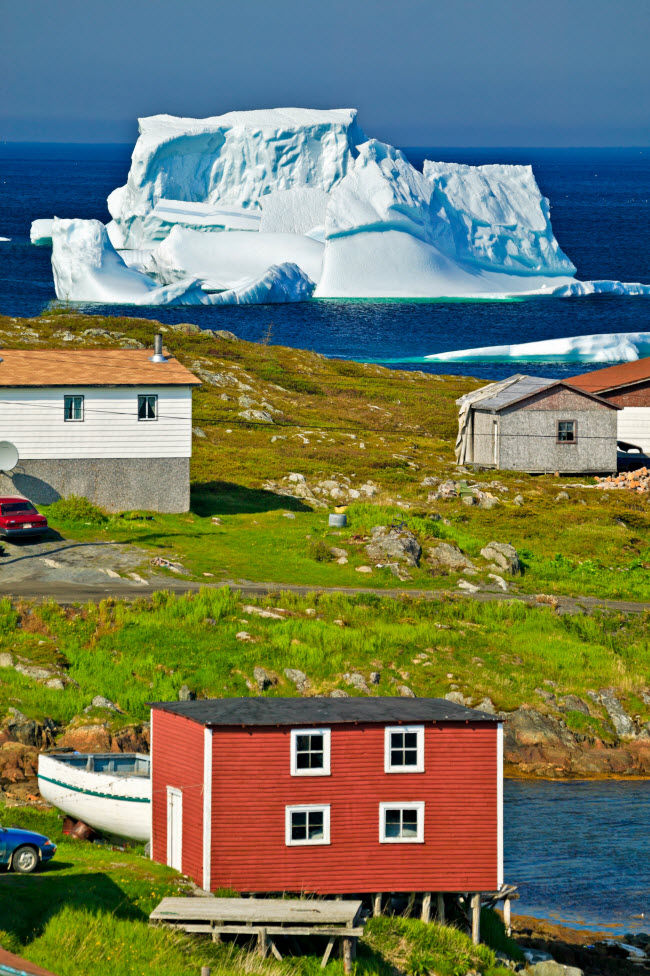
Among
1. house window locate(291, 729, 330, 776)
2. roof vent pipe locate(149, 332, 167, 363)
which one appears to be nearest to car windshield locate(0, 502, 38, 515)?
roof vent pipe locate(149, 332, 167, 363)

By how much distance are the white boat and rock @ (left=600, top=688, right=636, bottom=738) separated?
39.0 ft

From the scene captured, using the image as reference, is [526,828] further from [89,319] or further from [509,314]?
[509,314]

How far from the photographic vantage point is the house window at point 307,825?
20891 millimetres

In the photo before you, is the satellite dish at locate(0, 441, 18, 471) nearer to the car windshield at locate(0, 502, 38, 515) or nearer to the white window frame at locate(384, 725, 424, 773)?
the car windshield at locate(0, 502, 38, 515)

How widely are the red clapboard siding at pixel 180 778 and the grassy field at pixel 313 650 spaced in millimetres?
7344

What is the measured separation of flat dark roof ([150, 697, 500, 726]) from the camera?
69.6 feet

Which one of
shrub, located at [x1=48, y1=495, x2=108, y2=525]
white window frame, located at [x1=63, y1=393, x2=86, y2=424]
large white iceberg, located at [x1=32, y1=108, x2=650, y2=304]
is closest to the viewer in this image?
shrub, located at [x1=48, y1=495, x2=108, y2=525]

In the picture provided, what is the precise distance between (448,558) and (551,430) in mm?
15162

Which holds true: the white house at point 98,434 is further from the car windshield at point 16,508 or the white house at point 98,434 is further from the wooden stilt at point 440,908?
the wooden stilt at point 440,908

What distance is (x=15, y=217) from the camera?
196 metres

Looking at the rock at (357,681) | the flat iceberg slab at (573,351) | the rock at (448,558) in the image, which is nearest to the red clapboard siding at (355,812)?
the rock at (357,681)

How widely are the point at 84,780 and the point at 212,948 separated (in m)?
6.72

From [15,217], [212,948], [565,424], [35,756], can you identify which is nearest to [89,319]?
[565,424]

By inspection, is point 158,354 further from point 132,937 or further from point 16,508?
point 132,937
